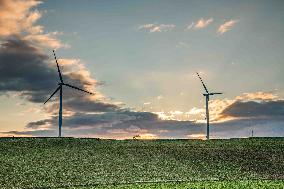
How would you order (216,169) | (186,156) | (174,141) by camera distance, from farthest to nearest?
(174,141)
(186,156)
(216,169)

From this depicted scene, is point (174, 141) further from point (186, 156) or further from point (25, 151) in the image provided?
point (25, 151)

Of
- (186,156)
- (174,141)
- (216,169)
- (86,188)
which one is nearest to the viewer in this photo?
(86,188)

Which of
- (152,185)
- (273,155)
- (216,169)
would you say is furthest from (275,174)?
(152,185)

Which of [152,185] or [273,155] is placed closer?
[152,185]

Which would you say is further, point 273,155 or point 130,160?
point 273,155

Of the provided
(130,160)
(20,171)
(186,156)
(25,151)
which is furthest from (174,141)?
(20,171)

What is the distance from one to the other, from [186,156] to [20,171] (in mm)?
22282

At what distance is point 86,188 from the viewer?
38812 millimetres

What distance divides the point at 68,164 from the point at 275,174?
23.4 metres

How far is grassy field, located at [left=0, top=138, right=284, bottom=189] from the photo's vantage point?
4297 cm

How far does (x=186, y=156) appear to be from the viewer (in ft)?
194

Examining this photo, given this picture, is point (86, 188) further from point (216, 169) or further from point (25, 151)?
point (25, 151)

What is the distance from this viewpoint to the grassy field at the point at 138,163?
141ft

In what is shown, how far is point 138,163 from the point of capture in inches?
2098
